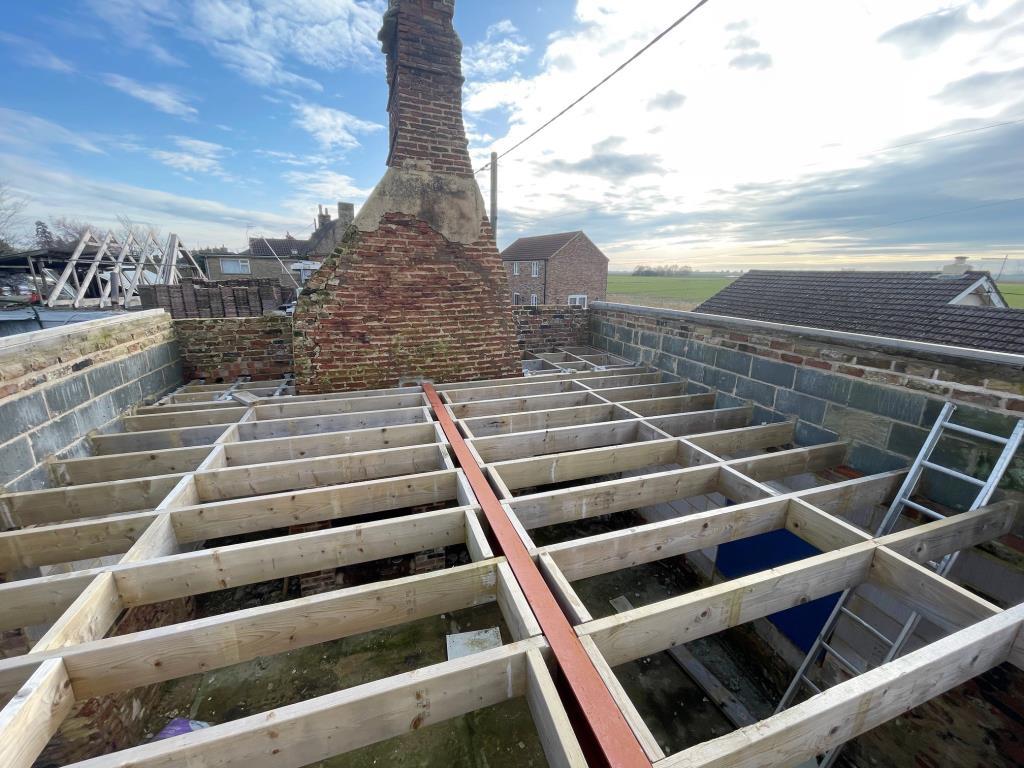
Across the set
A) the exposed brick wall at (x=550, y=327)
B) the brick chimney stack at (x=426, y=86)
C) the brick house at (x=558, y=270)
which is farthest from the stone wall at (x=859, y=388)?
the brick house at (x=558, y=270)

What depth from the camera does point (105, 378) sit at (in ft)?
13.6

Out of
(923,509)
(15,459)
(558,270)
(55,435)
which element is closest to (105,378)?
(55,435)

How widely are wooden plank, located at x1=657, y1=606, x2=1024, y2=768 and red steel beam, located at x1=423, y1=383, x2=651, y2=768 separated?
0.44 feet

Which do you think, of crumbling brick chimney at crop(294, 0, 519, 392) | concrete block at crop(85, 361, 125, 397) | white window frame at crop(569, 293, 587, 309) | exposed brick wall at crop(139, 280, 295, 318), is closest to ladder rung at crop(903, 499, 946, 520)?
crumbling brick chimney at crop(294, 0, 519, 392)

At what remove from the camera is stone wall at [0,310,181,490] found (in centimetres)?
297

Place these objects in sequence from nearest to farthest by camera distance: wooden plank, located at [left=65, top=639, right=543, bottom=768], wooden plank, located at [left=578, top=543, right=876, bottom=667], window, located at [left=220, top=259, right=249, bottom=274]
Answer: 1. wooden plank, located at [left=65, top=639, right=543, bottom=768]
2. wooden plank, located at [left=578, top=543, right=876, bottom=667]
3. window, located at [left=220, top=259, right=249, bottom=274]

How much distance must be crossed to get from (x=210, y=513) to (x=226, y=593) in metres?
3.03

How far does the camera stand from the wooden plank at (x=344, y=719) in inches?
52.9

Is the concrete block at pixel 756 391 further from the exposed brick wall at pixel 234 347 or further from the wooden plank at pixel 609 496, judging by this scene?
the exposed brick wall at pixel 234 347

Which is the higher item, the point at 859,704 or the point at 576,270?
the point at 576,270

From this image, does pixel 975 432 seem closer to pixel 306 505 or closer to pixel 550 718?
pixel 550 718

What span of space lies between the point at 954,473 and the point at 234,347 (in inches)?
313

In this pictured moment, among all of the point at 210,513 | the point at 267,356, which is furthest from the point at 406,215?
the point at 210,513

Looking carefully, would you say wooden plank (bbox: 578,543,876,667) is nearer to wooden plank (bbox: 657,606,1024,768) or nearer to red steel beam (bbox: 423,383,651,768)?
red steel beam (bbox: 423,383,651,768)
